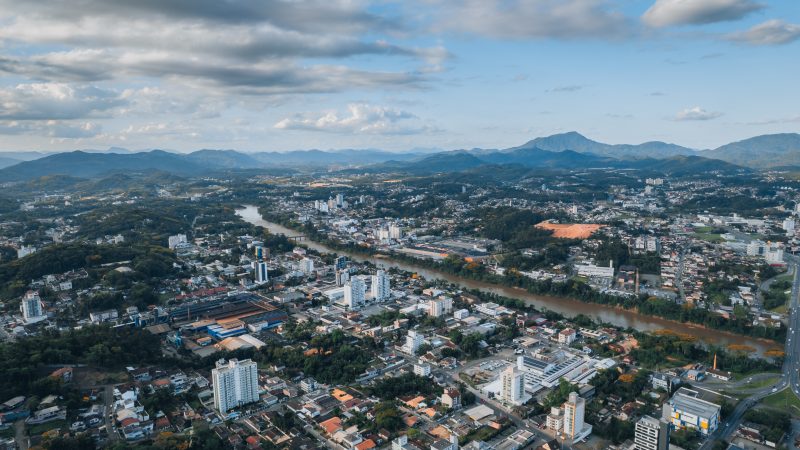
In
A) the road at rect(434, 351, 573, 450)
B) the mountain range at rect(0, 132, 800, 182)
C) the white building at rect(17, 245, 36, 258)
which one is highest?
the mountain range at rect(0, 132, 800, 182)

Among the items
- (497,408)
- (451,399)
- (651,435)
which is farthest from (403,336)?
(651,435)

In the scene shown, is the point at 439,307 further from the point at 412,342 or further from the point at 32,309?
the point at 32,309

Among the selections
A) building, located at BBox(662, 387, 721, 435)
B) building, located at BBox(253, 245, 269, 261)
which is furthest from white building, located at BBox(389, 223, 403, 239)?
building, located at BBox(662, 387, 721, 435)

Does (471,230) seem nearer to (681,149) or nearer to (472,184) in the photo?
(472,184)

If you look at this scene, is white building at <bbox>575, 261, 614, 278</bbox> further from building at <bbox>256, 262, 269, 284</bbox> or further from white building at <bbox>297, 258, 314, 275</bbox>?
building at <bbox>256, 262, 269, 284</bbox>

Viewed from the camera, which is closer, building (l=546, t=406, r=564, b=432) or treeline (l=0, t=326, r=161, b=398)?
building (l=546, t=406, r=564, b=432)

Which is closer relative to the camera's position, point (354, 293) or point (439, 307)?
point (439, 307)

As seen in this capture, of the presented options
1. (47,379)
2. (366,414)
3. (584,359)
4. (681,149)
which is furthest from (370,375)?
(681,149)
